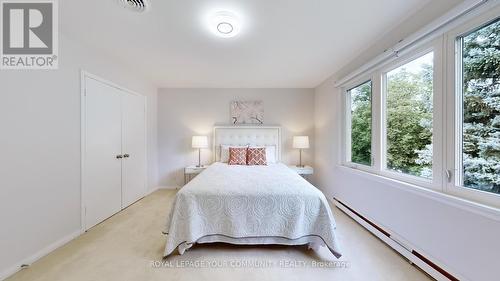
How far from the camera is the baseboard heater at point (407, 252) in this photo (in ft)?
5.25

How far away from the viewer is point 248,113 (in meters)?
4.51

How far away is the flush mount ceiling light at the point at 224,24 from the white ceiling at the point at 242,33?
7cm

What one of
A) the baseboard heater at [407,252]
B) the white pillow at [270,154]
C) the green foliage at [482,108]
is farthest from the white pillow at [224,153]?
the green foliage at [482,108]

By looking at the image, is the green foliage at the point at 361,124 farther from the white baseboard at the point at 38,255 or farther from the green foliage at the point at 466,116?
the white baseboard at the point at 38,255

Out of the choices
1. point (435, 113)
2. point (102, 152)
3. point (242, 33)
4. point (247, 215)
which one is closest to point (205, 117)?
point (102, 152)

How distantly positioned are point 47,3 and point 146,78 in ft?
6.77

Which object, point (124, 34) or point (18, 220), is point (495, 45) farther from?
point (18, 220)

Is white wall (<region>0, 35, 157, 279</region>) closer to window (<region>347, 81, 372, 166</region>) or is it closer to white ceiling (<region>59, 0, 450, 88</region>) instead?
white ceiling (<region>59, 0, 450, 88</region>)

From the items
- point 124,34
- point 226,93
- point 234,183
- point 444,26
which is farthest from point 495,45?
point 226,93

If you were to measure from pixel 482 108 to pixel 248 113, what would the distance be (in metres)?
3.50

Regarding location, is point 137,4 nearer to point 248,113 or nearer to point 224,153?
point 224,153

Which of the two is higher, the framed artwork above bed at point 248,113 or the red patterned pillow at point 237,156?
the framed artwork above bed at point 248,113

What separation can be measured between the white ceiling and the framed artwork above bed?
1.06 meters

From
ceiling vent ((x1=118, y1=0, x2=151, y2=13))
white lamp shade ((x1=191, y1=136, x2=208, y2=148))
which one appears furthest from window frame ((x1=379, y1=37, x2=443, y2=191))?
white lamp shade ((x1=191, y1=136, x2=208, y2=148))
